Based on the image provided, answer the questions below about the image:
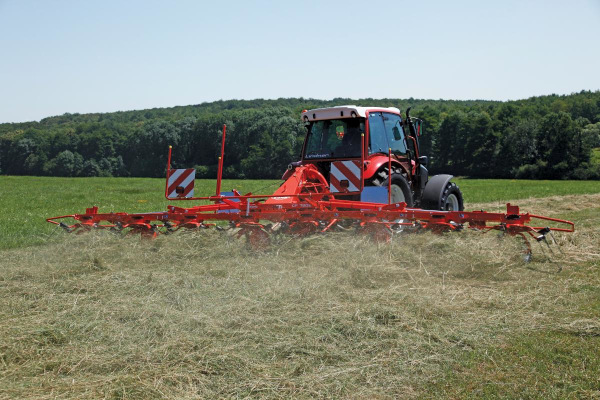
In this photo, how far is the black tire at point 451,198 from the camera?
9286mm

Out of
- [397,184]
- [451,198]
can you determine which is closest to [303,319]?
[397,184]

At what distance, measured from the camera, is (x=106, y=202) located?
20.9m

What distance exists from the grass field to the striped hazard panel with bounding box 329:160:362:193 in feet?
3.10

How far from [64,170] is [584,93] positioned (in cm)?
8198

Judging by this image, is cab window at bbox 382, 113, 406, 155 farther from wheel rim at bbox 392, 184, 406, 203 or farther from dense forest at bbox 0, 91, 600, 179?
dense forest at bbox 0, 91, 600, 179

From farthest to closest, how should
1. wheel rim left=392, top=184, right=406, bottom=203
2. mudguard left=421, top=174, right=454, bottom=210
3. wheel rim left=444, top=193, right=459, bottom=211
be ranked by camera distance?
wheel rim left=444, top=193, right=459, bottom=211, mudguard left=421, top=174, right=454, bottom=210, wheel rim left=392, top=184, right=406, bottom=203

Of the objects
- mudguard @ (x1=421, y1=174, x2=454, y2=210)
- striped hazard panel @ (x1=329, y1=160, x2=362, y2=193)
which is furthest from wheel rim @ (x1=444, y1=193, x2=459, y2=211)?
striped hazard panel @ (x1=329, y1=160, x2=362, y2=193)

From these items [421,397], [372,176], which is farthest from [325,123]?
[421,397]

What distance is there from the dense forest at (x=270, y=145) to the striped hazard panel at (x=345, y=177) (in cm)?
3775

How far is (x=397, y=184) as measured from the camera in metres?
8.77

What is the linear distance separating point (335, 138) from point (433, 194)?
76.7 inches

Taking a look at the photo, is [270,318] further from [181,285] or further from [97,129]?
[97,129]

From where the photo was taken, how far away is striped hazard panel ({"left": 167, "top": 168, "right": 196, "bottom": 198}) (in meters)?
8.29

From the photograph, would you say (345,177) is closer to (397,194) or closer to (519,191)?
(397,194)
